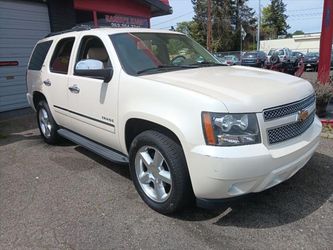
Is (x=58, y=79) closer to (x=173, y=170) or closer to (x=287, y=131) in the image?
(x=173, y=170)

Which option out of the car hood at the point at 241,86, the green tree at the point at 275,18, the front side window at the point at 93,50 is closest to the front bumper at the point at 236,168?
the car hood at the point at 241,86

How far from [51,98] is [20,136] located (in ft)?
6.78

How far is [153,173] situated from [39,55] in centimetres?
386

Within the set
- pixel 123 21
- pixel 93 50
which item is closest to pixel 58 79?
pixel 93 50

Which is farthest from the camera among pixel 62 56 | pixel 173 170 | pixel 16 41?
pixel 16 41

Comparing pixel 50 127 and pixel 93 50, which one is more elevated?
pixel 93 50

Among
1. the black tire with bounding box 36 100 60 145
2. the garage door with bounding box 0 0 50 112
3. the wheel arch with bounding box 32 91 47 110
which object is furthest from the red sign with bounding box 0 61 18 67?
the black tire with bounding box 36 100 60 145

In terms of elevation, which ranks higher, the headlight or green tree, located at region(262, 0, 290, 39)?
green tree, located at region(262, 0, 290, 39)

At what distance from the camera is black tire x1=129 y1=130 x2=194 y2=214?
10.5 feet

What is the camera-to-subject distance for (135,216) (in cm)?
357

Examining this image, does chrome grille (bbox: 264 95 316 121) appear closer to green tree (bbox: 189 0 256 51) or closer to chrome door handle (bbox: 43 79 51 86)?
chrome door handle (bbox: 43 79 51 86)

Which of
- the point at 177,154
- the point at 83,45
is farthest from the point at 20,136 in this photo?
the point at 177,154

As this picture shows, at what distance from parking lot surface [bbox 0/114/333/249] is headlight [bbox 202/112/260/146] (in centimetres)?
60

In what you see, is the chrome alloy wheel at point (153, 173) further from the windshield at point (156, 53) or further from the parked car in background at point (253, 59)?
the parked car in background at point (253, 59)
